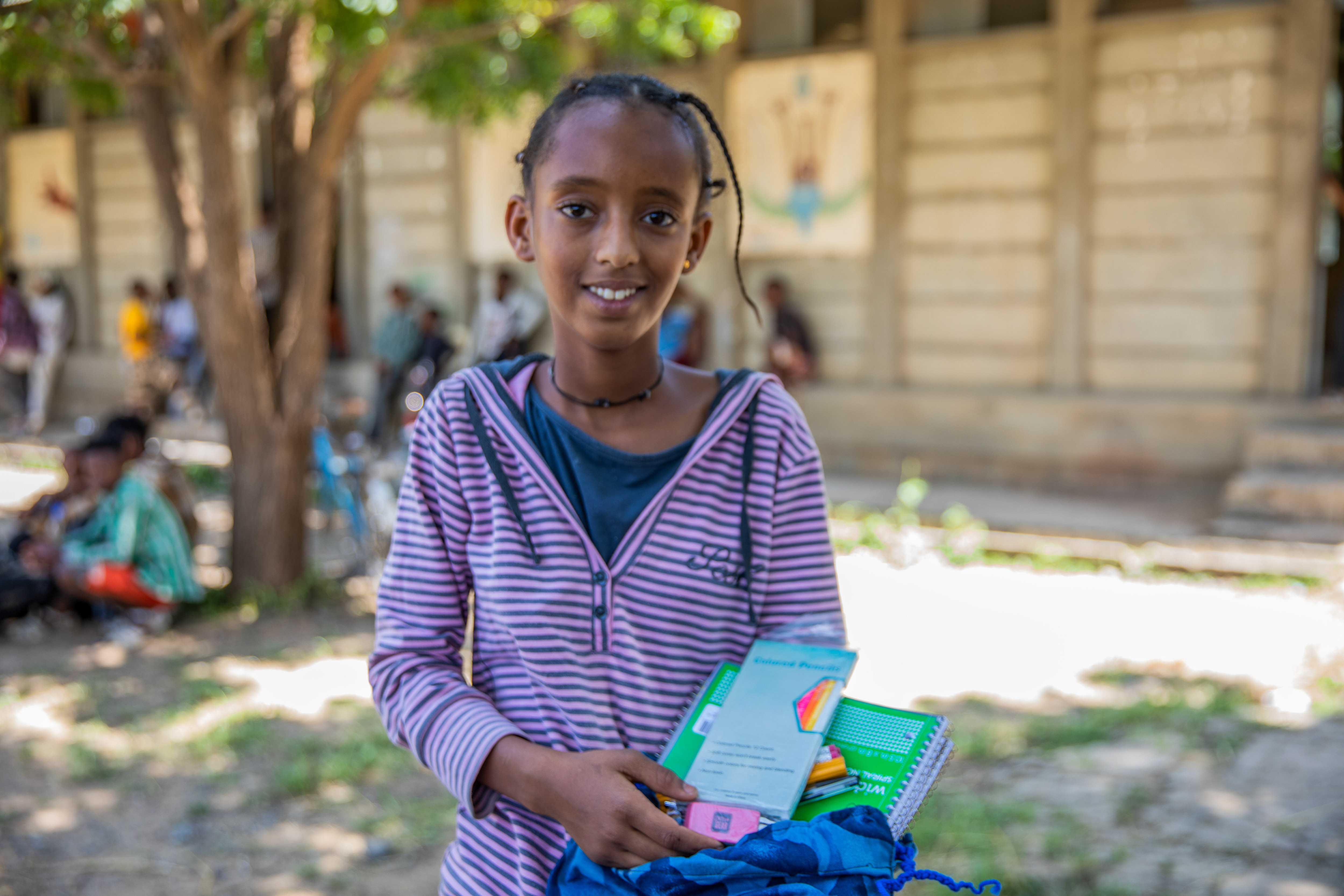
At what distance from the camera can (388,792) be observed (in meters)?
4.02

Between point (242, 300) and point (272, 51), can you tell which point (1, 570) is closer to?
point (242, 300)

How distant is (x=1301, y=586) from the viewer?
21.1 feet

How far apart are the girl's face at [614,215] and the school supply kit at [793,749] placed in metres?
0.47

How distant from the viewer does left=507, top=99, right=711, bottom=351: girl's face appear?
1444 mm

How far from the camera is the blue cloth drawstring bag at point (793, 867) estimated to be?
3.82 ft

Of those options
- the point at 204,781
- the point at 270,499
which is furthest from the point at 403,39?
the point at 204,781

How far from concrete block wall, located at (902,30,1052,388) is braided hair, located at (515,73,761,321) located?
321 inches

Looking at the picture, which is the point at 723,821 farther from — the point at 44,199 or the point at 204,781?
the point at 44,199

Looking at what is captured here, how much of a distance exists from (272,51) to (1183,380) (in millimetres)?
6725

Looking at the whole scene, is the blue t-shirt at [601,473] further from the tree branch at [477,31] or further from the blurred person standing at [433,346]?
the blurred person standing at [433,346]

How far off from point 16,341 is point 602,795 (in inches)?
575

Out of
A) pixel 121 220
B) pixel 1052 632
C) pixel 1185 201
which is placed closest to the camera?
pixel 1052 632

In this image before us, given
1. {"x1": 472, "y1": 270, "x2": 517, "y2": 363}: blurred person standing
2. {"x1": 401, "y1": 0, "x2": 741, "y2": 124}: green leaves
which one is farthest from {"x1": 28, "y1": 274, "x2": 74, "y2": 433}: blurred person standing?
{"x1": 401, "y1": 0, "x2": 741, "y2": 124}: green leaves

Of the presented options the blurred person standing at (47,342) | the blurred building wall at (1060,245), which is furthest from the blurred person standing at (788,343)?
the blurred person standing at (47,342)
